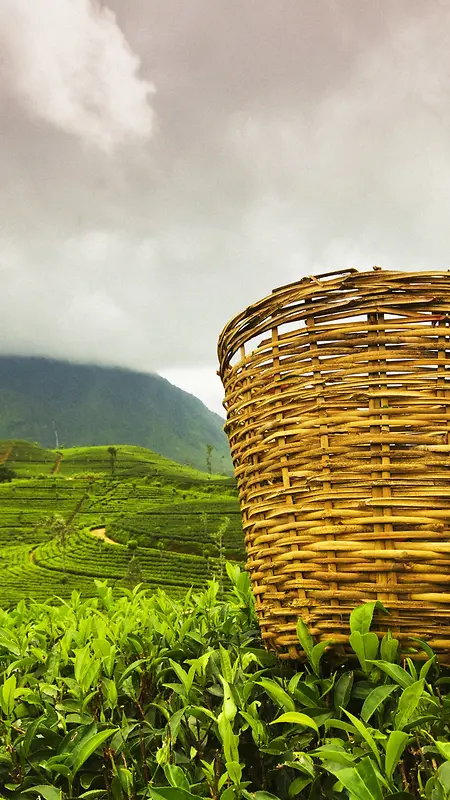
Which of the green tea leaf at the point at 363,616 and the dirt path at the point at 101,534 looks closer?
the green tea leaf at the point at 363,616

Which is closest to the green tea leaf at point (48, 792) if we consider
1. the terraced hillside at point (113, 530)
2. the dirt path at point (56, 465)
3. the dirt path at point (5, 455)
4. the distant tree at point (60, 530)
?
the terraced hillside at point (113, 530)

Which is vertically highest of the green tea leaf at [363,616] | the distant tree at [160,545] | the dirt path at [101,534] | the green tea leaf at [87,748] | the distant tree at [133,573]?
the green tea leaf at [363,616]

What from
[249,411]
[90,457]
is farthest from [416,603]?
[90,457]

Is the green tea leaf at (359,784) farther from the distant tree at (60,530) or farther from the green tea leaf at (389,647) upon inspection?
the distant tree at (60,530)

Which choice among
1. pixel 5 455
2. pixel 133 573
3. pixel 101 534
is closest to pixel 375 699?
pixel 133 573

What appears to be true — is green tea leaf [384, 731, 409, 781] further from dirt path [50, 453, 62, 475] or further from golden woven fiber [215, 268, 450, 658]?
dirt path [50, 453, 62, 475]

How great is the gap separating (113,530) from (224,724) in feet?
178

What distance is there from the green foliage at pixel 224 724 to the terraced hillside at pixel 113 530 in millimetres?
28760

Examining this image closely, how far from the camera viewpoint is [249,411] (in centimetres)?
116

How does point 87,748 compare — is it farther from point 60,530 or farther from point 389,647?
point 60,530

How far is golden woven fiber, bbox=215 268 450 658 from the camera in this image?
37.4 inches

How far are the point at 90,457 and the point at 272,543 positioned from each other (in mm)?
92326

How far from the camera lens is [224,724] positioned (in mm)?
847

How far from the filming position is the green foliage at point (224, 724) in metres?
0.81
